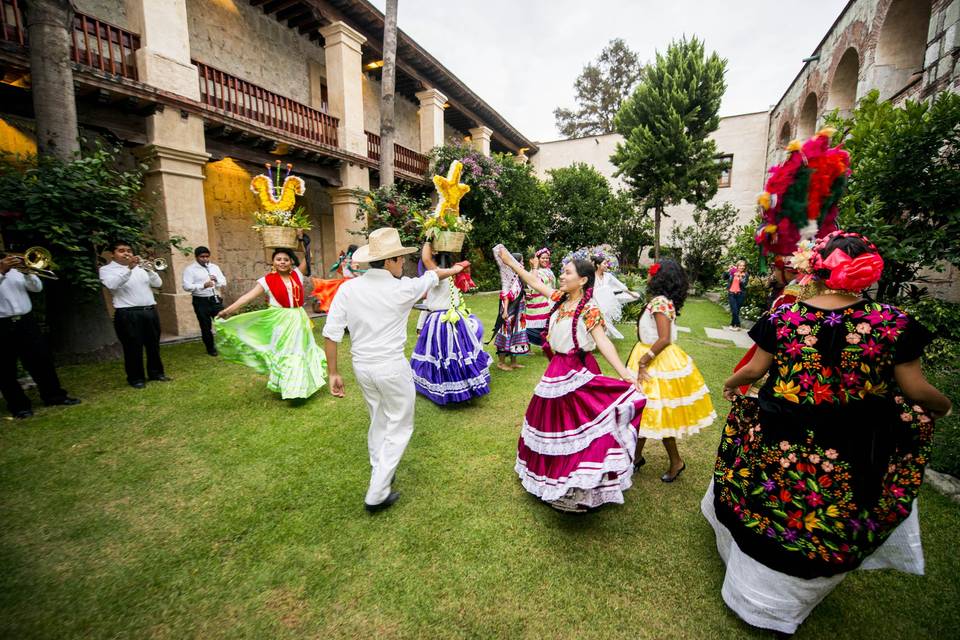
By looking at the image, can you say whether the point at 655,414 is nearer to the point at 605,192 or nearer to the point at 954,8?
the point at 954,8

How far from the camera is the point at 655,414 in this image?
3.08m

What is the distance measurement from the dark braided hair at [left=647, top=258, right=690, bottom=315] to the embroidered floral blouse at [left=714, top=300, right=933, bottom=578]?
107cm

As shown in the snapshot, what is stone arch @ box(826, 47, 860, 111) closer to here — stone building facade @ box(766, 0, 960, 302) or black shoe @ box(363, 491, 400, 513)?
stone building facade @ box(766, 0, 960, 302)

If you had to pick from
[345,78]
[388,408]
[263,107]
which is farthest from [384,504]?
[345,78]

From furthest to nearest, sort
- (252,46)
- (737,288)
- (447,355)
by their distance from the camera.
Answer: (252,46) < (737,288) < (447,355)

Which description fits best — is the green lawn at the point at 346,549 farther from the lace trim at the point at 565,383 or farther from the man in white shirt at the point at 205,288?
the man in white shirt at the point at 205,288

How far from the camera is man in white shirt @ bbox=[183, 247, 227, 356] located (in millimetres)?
6408

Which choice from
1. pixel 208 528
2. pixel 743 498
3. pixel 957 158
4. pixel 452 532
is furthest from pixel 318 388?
pixel 957 158

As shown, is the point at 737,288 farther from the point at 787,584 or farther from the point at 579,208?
the point at 579,208

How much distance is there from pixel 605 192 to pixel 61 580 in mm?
19198

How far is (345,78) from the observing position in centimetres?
1100

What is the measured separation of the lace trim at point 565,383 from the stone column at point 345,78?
1102 cm

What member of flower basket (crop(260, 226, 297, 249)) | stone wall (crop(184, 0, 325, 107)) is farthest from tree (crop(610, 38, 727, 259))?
flower basket (crop(260, 226, 297, 249))

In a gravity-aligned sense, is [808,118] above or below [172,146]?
above
